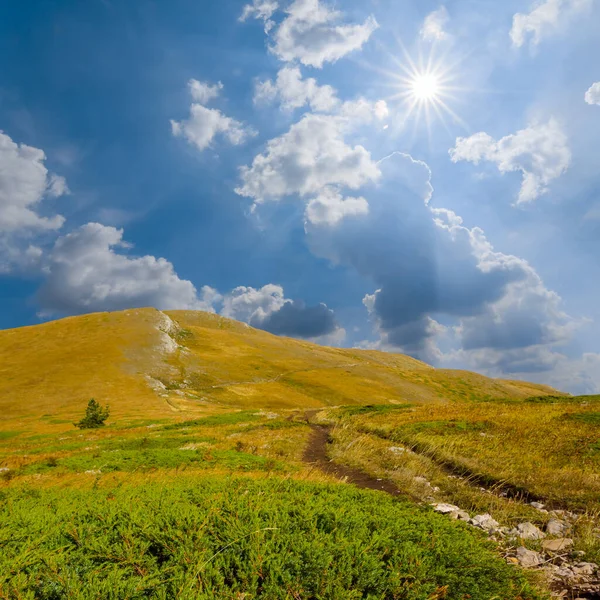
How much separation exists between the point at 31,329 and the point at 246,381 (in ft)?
285

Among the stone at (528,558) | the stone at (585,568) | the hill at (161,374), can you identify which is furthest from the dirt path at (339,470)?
the hill at (161,374)

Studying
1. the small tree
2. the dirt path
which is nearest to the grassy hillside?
the dirt path

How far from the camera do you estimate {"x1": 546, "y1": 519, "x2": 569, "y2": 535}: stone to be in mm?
9202

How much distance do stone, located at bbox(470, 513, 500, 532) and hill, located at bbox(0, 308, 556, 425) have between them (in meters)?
61.3

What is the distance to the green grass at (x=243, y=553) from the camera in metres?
4.98

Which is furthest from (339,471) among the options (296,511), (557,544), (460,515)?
(296,511)

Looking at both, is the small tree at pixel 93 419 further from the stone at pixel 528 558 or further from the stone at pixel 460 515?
the stone at pixel 528 558

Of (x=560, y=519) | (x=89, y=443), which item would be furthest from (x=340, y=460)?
(x=89, y=443)

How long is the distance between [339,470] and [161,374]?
94.0 metres

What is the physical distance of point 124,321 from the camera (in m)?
136

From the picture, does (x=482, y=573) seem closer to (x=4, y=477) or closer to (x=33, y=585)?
(x=33, y=585)

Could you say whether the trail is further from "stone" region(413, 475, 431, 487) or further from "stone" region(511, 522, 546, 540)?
"stone" region(511, 522, 546, 540)

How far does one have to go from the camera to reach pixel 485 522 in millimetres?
9672

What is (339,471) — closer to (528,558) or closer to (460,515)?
(460,515)
